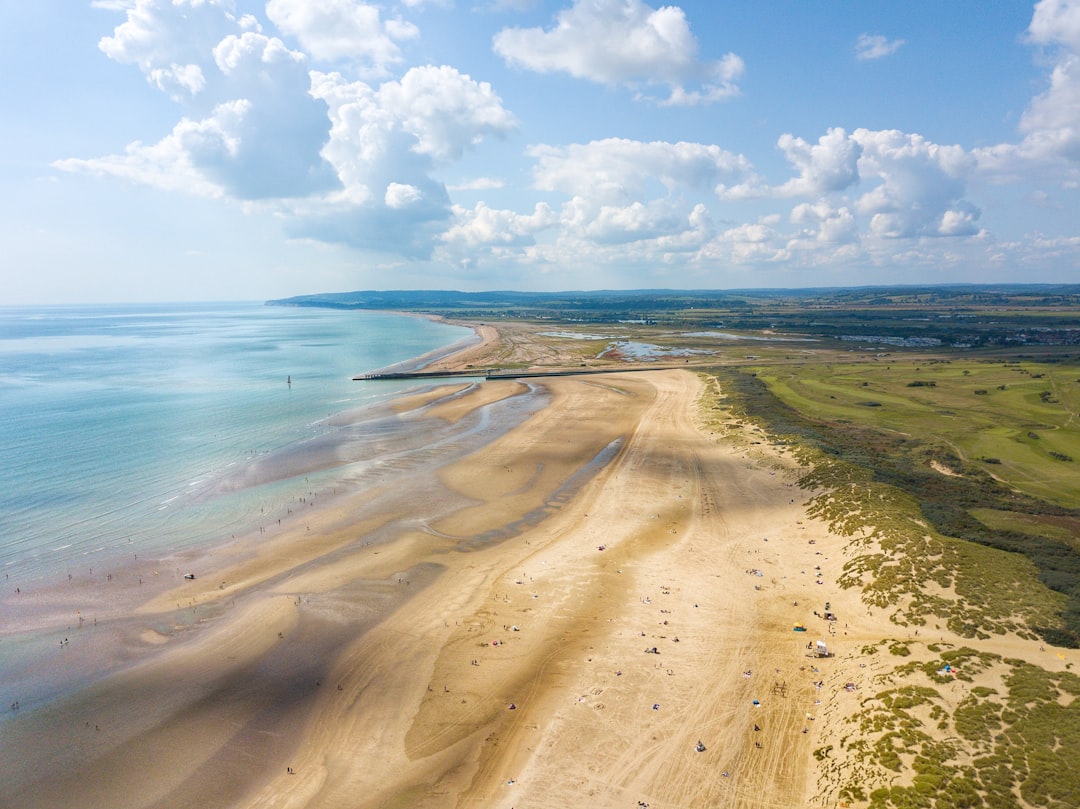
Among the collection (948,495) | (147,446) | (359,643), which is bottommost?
(359,643)

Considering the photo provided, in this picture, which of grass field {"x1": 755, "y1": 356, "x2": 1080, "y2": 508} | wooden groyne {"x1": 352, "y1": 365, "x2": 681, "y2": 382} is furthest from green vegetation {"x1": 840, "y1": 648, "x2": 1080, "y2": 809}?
wooden groyne {"x1": 352, "y1": 365, "x2": 681, "y2": 382}

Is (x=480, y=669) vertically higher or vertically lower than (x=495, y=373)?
lower

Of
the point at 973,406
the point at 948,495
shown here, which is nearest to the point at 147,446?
the point at 948,495

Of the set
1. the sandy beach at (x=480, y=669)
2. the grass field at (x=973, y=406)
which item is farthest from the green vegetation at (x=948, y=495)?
the sandy beach at (x=480, y=669)

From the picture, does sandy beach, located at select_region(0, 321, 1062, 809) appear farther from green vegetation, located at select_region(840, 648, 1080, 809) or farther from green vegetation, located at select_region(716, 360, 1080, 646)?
green vegetation, located at select_region(716, 360, 1080, 646)

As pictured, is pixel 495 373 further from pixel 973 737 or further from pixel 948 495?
pixel 973 737

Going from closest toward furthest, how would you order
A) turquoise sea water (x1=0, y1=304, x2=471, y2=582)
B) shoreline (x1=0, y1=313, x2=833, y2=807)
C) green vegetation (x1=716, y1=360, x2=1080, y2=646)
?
shoreline (x1=0, y1=313, x2=833, y2=807) → green vegetation (x1=716, y1=360, x2=1080, y2=646) → turquoise sea water (x1=0, y1=304, x2=471, y2=582)

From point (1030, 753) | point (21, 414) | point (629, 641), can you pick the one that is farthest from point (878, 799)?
point (21, 414)
